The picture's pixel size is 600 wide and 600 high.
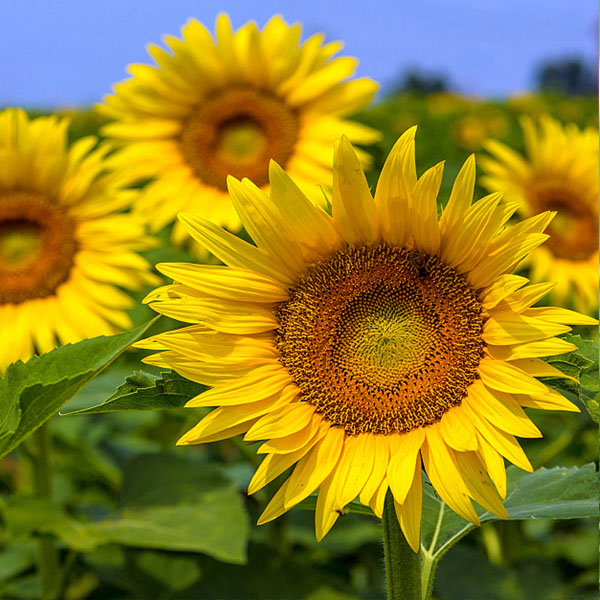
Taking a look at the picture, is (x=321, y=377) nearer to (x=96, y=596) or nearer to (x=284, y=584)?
(x=284, y=584)

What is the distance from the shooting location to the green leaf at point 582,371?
1.04 m

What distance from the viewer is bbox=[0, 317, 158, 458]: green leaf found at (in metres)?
1.10

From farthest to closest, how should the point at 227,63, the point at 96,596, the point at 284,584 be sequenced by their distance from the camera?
the point at 227,63
the point at 96,596
the point at 284,584

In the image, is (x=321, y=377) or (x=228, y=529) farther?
(x=228, y=529)

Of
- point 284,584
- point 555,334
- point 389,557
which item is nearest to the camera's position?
point 555,334

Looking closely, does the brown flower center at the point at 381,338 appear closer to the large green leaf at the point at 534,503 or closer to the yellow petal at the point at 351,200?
the yellow petal at the point at 351,200

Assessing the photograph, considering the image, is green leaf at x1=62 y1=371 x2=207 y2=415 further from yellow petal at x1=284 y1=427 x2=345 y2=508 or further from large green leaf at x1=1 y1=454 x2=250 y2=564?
large green leaf at x1=1 y1=454 x2=250 y2=564

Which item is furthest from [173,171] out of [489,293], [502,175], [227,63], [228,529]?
[489,293]

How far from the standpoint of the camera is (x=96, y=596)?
2324 millimetres

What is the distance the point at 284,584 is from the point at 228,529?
0.89 feet

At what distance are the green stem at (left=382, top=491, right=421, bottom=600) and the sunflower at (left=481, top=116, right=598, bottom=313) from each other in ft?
4.87

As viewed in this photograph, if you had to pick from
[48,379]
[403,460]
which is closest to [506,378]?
[403,460]

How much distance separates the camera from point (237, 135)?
8.99 ft

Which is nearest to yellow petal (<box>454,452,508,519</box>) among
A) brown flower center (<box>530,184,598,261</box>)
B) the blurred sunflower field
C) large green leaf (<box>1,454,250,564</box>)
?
the blurred sunflower field
